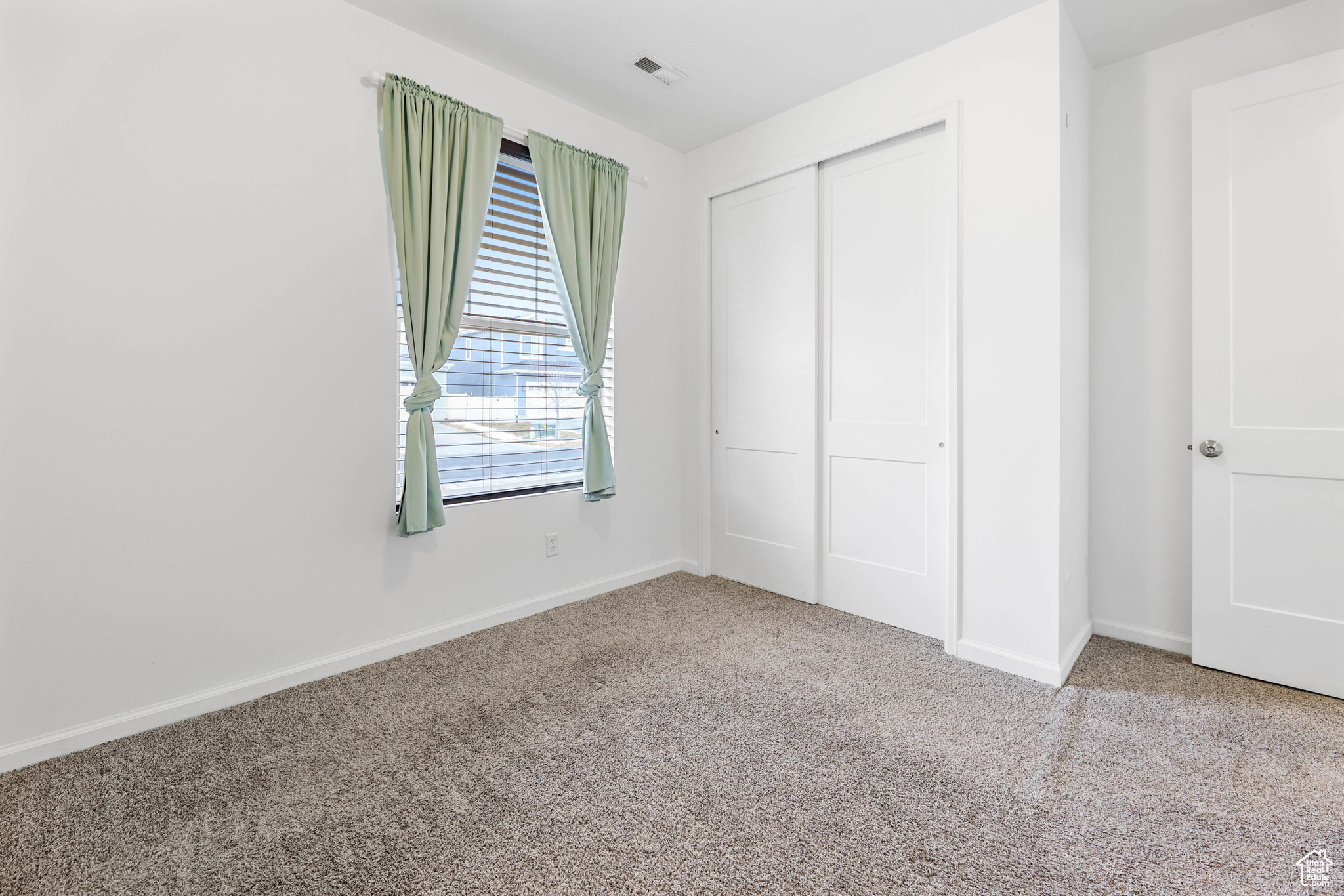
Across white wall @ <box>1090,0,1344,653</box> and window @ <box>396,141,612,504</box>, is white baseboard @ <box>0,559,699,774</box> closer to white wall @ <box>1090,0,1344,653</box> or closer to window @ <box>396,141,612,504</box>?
window @ <box>396,141,612,504</box>

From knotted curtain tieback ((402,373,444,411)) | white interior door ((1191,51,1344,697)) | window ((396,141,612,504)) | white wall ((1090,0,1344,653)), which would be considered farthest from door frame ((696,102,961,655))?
knotted curtain tieback ((402,373,444,411))

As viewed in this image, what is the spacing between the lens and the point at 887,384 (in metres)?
2.85

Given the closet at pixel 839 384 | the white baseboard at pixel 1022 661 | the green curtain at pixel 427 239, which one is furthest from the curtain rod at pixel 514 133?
the white baseboard at pixel 1022 661

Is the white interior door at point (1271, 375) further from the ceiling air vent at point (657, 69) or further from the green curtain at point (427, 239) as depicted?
the green curtain at point (427, 239)

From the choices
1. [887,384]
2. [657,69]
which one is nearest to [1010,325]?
[887,384]

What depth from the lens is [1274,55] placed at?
2303mm

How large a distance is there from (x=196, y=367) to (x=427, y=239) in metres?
0.94

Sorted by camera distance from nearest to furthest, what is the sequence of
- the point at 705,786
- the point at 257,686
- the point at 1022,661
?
the point at 705,786 < the point at 257,686 < the point at 1022,661

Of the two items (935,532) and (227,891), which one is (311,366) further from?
(935,532)

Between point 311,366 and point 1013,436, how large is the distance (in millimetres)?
2679

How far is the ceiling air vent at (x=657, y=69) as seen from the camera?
2.68 m

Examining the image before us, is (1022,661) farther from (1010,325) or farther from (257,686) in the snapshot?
(257,686)

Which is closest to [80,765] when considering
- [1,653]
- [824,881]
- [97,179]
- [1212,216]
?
[1,653]

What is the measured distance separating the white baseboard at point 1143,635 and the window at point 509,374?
2.59 m
